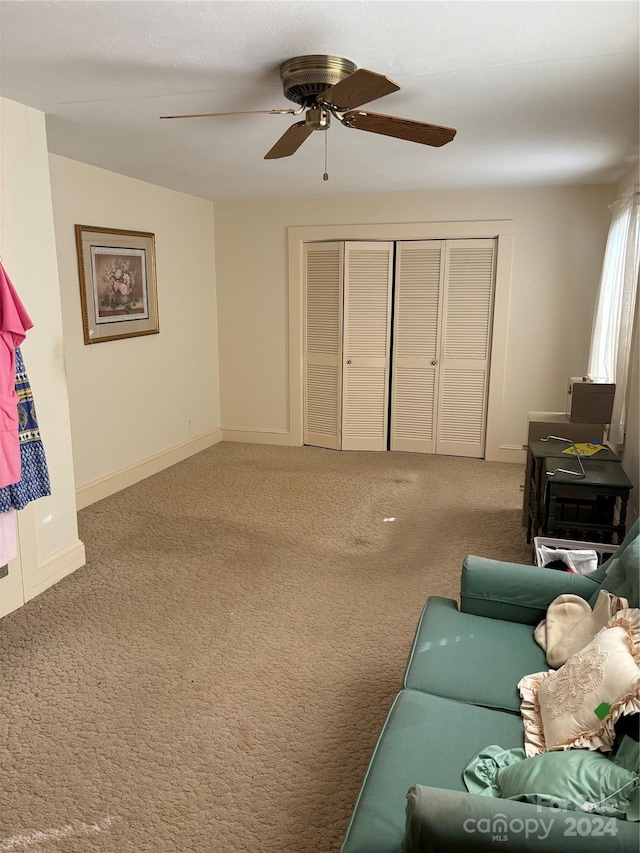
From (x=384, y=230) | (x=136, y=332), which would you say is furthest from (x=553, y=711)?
(x=384, y=230)

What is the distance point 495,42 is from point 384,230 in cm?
352

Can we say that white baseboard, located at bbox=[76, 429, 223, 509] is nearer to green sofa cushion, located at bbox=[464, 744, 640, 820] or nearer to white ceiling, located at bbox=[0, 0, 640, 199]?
white ceiling, located at bbox=[0, 0, 640, 199]

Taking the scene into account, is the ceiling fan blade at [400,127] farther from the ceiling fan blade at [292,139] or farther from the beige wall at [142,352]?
the beige wall at [142,352]

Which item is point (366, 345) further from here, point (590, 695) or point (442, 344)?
point (590, 695)

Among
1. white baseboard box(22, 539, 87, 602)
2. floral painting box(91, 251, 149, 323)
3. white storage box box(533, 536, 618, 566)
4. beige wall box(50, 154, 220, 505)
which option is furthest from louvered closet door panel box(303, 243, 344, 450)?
white storage box box(533, 536, 618, 566)

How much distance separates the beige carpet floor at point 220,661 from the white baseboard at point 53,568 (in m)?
0.06

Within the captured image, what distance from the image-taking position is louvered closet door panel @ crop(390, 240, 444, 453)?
5.75 metres

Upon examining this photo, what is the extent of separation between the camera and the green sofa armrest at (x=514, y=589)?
87.7 inches

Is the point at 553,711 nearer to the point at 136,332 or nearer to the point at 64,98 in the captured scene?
the point at 64,98

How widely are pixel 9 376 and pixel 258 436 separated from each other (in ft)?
12.5

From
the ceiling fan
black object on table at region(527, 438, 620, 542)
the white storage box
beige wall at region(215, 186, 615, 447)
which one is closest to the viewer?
the ceiling fan

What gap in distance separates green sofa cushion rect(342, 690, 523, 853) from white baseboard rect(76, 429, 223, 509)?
3.41m

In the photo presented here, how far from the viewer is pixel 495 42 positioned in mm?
2246

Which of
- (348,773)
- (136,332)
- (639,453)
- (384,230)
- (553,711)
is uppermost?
(384,230)
